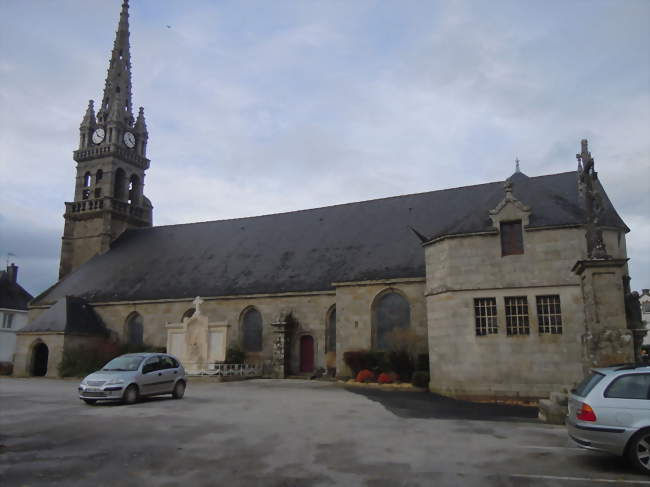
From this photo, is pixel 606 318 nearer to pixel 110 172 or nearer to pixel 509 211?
pixel 509 211

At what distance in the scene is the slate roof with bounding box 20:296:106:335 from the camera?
97.1ft

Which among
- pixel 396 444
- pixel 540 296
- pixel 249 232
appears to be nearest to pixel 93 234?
pixel 249 232

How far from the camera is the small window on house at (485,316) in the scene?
17516 millimetres

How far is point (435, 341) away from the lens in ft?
61.6

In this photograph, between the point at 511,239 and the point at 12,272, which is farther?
the point at 12,272

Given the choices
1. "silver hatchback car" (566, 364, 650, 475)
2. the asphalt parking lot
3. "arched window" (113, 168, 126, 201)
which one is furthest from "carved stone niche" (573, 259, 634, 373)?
"arched window" (113, 168, 126, 201)

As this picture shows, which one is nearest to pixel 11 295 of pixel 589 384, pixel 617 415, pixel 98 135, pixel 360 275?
pixel 98 135

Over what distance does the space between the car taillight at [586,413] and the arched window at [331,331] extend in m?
19.5

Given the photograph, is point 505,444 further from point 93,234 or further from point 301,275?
point 93,234

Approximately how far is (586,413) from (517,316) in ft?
34.8

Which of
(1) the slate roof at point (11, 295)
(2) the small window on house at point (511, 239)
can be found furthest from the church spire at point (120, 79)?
(2) the small window on house at point (511, 239)

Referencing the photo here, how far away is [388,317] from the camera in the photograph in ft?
79.0

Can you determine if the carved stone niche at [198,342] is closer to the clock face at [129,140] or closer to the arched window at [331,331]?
the arched window at [331,331]

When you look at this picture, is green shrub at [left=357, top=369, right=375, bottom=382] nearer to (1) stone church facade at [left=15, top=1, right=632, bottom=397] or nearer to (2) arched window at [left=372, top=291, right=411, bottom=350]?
(1) stone church facade at [left=15, top=1, right=632, bottom=397]
